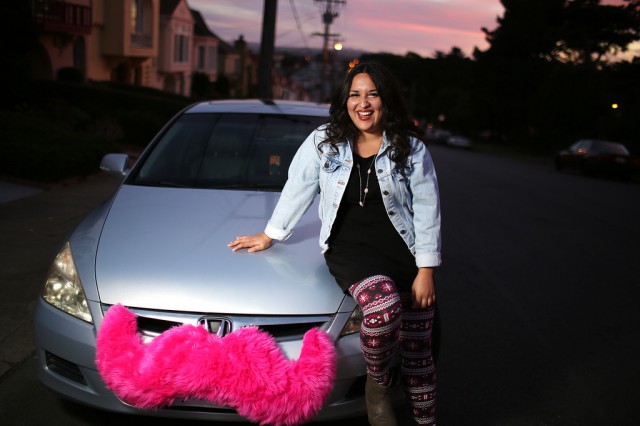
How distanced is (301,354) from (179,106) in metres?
20.8

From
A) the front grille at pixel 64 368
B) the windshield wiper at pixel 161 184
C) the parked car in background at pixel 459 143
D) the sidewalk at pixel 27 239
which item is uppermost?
the windshield wiper at pixel 161 184

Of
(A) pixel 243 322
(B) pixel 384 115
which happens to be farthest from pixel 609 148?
(A) pixel 243 322

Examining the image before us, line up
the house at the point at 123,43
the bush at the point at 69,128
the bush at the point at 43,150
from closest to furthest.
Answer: the bush at the point at 43,150 → the bush at the point at 69,128 → the house at the point at 123,43

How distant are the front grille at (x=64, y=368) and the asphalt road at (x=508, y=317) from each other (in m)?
0.40

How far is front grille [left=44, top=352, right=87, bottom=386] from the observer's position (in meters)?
2.97

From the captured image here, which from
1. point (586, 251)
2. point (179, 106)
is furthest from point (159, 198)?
point (179, 106)

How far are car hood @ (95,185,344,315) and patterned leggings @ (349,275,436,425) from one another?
0.74 ft

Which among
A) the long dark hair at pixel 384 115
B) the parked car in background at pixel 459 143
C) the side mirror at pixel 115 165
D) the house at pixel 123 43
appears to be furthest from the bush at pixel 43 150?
the parked car in background at pixel 459 143

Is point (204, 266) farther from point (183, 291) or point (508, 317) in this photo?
point (508, 317)

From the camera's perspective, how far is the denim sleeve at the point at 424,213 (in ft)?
9.56

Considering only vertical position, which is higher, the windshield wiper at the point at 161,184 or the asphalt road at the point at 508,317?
the windshield wiper at the point at 161,184

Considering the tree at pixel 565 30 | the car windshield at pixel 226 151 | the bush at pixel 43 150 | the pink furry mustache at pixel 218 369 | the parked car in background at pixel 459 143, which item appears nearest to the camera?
the pink furry mustache at pixel 218 369

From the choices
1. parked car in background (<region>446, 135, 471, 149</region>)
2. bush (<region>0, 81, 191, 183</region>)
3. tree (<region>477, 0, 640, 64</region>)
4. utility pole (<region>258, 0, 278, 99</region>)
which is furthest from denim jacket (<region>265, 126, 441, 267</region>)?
parked car in background (<region>446, 135, 471, 149</region>)

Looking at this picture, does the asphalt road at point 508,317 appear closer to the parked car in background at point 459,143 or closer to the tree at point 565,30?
the tree at point 565,30
